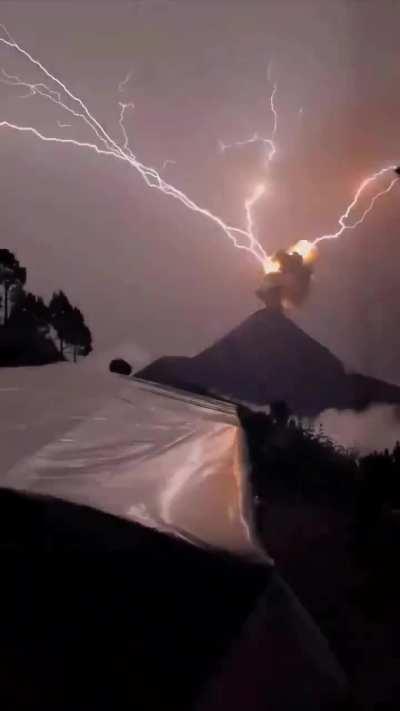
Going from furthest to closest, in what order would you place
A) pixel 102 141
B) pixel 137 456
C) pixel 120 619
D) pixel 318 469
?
pixel 102 141
pixel 318 469
pixel 137 456
pixel 120 619

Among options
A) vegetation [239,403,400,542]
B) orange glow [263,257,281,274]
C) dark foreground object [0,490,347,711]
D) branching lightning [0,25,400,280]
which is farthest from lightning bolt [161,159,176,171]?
dark foreground object [0,490,347,711]

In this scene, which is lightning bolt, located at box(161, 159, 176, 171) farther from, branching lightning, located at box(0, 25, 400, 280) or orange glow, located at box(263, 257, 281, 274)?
orange glow, located at box(263, 257, 281, 274)

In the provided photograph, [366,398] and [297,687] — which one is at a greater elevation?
[366,398]

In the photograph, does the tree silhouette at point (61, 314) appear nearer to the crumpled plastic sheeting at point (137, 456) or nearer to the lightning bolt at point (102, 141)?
the crumpled plastic sheeting at point (137, 456)

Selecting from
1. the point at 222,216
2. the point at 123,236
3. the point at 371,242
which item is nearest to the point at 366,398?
the point at 371,242

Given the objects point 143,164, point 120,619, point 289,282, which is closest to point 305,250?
point 289,282

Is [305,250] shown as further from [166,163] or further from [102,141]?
[102,141]

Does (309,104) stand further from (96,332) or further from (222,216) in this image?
(96,332)

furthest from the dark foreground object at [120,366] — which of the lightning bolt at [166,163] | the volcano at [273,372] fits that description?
the lightning bolt at [166,163]
